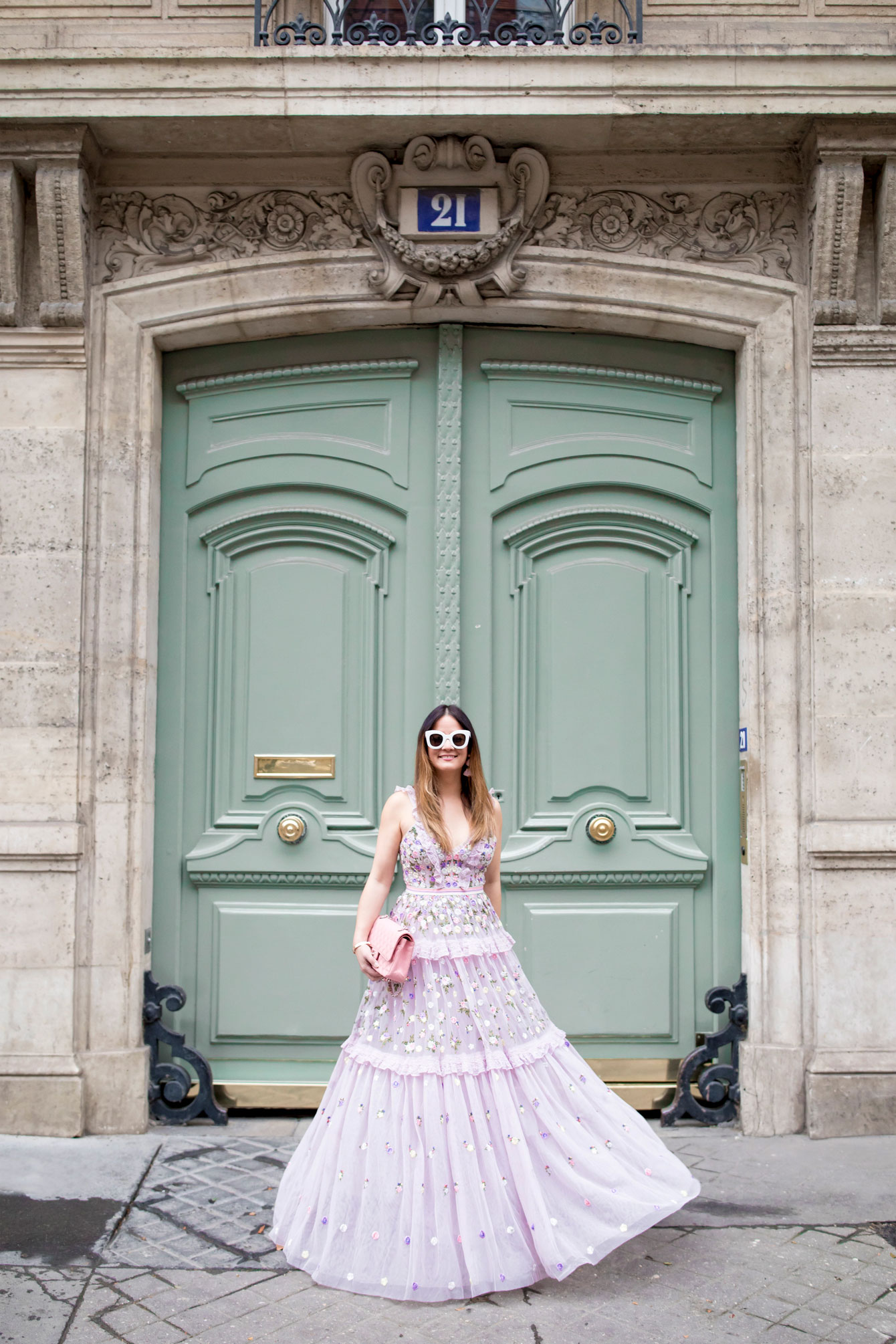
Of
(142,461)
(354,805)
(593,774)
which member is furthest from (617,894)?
(142,461)

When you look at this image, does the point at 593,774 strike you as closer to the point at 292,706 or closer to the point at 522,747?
the point at 522,747

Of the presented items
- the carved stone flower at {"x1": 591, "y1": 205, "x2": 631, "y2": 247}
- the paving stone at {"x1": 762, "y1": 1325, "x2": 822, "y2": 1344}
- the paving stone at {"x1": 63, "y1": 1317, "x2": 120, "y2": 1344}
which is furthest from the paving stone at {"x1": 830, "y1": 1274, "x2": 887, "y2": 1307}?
the carved stone flower at {"x1": 591, "y1": 205, "x2": 631, "y2": 247}

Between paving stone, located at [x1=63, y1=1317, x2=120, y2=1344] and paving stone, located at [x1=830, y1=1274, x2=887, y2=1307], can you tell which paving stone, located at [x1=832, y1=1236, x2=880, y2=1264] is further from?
paving stone, located at [x1=63, y1=1317, x2=120, y2=1344]

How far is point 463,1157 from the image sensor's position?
327 cm

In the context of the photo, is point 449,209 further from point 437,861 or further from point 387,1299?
point 387,1299

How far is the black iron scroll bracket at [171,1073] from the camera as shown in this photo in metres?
4.91

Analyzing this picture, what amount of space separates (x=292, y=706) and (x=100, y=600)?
935 mm

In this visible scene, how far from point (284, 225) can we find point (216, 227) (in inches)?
12.0

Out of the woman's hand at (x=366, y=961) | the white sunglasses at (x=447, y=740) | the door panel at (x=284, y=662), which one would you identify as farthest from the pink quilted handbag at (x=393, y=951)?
the door panel at (x=284, y=662)

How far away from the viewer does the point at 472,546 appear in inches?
205

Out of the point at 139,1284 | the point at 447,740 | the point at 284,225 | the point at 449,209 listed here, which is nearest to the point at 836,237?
the point at 449,209

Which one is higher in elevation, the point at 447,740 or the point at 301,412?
the point at 301,412

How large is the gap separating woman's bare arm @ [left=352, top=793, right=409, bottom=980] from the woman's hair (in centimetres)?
7

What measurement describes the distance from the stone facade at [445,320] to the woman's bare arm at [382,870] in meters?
1.72
